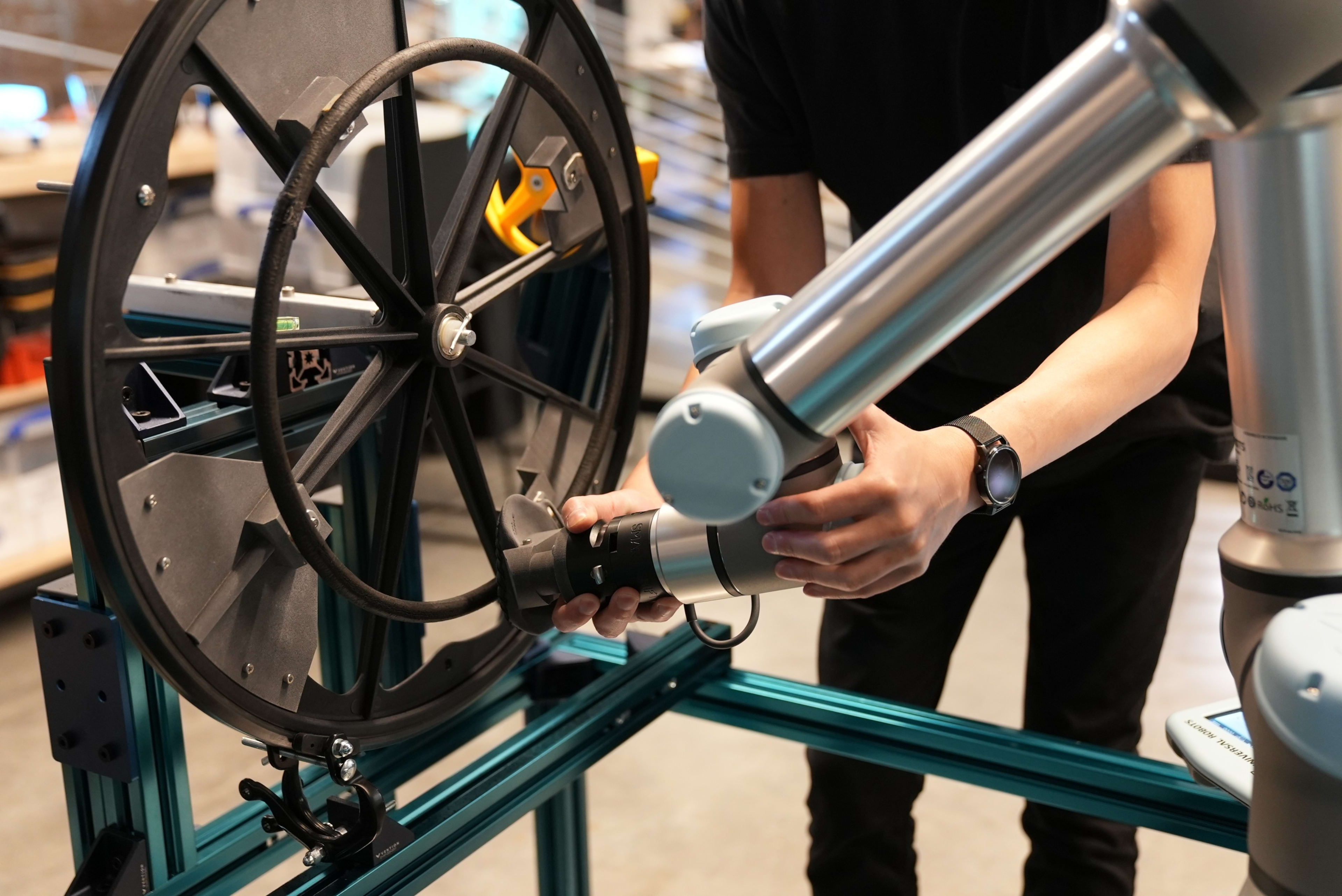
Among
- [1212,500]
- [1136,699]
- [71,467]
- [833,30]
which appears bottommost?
[1212,500]

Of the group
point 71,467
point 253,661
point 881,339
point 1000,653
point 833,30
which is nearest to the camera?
point 881,339

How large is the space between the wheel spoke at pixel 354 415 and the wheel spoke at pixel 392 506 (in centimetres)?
1

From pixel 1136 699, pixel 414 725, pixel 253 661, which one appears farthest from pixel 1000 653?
pixel 253 661

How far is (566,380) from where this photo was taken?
3.82ft

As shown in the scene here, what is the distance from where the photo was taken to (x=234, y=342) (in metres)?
0.72

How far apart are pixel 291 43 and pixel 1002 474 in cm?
49

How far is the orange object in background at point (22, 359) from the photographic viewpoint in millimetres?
2432

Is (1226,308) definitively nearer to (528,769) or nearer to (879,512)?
(879,512)

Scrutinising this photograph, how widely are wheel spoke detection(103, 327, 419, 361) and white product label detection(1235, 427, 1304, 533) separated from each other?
0.49 meters

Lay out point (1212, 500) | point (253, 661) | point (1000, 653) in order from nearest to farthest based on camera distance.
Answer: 1. point (253, 661)
2. point (1000, 653)
3. point (1212, 500)

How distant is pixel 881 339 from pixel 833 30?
28.3 inches

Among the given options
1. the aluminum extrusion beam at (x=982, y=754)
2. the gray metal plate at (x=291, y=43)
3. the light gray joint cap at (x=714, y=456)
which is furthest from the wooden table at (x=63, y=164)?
the light gray joint cap at (x=714, y=456)

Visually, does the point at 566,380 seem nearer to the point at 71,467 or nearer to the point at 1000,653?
the point at 71,467

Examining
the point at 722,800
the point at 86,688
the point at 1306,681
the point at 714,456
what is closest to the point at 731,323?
the point at 714,456
